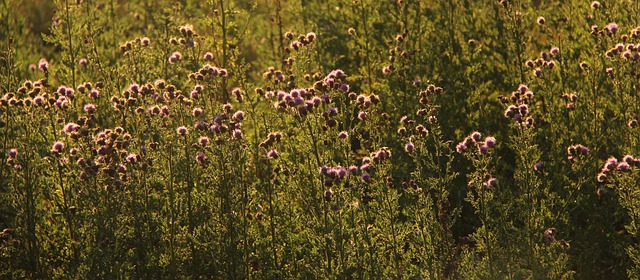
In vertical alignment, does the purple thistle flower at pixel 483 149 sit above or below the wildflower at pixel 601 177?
above

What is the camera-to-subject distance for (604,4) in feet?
19.6

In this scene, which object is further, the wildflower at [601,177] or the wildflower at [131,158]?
the wildflower at [601,177]

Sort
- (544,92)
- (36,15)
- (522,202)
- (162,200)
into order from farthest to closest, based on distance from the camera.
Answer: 1. (36,15)
2. (544,92)
3. (162,200)
4. (522,202)

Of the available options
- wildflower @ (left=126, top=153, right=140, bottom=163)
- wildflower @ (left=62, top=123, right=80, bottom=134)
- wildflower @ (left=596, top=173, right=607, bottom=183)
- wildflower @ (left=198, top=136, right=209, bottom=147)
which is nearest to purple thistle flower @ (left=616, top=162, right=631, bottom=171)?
wildflower @ (left=596, top=173, right=607, bottom=183)

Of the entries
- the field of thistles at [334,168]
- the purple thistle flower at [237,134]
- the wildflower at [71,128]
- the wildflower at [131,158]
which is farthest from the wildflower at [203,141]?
the wildflower at [71,128]

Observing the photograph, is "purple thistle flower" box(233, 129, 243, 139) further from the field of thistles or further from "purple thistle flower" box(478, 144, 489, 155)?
"purple thistle flower" box(478, 144, 489, 155)

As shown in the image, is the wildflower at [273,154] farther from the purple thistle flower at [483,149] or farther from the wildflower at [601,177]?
the wildflower at [601,177]

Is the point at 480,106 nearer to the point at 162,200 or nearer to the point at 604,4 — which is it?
the point at 604,4

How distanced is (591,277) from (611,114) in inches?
55.9

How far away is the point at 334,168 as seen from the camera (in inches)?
173

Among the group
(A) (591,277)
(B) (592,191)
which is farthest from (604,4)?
(A) (591,277)

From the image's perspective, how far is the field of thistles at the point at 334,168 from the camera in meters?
4.48

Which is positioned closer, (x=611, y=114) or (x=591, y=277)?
(x=591, y=277)

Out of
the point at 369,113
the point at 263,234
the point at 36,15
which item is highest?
the point at 36,15
